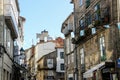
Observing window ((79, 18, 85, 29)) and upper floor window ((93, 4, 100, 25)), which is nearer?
upper floor window ((93, 4, 100, 25))

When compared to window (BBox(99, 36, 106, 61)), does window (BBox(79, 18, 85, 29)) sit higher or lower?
higher

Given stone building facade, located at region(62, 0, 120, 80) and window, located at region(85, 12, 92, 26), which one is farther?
window, located at region(85, 12, 92, 26)

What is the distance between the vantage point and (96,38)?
36750mm

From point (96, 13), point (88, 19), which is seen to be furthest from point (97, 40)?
point (88, 19)

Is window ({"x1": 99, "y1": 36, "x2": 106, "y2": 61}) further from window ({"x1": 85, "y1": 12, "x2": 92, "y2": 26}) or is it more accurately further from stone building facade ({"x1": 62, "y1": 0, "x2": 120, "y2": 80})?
window ({"x1": 85, "y1": 12, "x2": 92, "y2": 26})

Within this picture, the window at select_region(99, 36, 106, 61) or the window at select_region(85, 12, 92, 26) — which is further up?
the window at select_region(85, 12, 92, 26)

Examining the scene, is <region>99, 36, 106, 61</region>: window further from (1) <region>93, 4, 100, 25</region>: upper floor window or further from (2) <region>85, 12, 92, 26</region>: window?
(2) <region>85, 12, 92, 26</region>: window

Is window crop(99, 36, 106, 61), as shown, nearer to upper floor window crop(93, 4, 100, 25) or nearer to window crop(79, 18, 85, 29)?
upper floor window crop(93, 4, 100, 25)

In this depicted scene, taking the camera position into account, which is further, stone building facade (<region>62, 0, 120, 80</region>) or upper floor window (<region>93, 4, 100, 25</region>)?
upper floor window (<region>93, 4, 100, 25</region>)

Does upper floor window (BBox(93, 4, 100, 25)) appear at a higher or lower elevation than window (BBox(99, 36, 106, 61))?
higher

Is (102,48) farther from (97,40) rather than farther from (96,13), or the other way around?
(96,13)

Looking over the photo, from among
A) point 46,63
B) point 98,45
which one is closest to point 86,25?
point 98,45

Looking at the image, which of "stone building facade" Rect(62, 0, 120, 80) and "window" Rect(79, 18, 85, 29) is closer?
"stone building facade" Rect(62, 0, 120, 80)

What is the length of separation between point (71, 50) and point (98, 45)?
15430 millimetres
